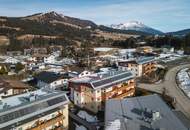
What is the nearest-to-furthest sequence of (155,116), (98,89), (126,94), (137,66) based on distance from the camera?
(155,116), (98,89), (126,94), (137,66)

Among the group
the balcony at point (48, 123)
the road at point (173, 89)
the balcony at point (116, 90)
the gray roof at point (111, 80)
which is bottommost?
the road at point (173, 89)

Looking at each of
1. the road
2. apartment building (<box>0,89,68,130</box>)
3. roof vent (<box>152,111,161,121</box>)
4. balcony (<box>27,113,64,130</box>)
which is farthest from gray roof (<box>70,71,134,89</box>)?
roof vent (<box>152,111,161,121</box>)

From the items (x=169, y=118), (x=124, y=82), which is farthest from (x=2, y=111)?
(x=124, y=82)

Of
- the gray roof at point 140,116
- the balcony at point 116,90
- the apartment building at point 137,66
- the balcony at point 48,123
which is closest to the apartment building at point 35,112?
the balcony at point 48,123

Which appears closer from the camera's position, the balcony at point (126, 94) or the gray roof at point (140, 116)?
the gray roof at point (140, 116)

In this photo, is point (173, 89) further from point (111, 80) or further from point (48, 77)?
point (48, 77)

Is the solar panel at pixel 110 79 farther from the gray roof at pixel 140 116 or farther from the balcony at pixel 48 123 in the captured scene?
the balcony at pixel 48 123

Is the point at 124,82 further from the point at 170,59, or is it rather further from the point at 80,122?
the point at 170,59

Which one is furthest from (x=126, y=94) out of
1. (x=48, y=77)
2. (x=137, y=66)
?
(x=137, y=66)
